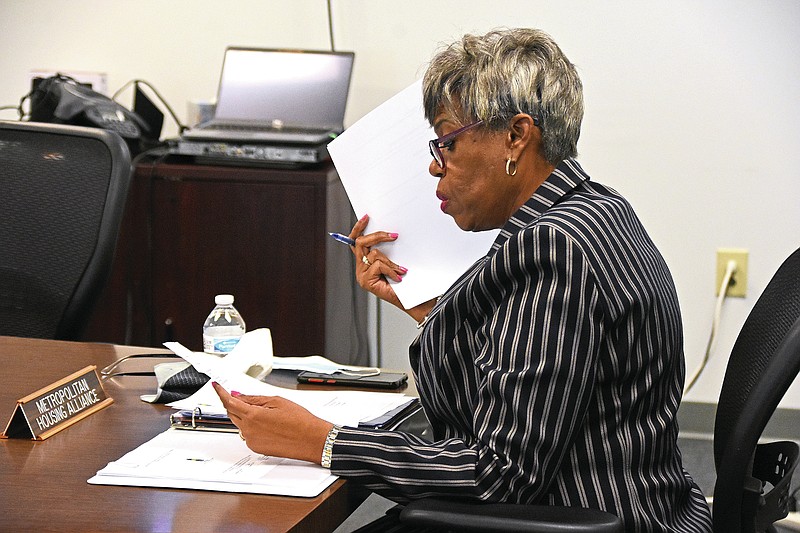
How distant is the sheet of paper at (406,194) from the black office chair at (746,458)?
424mm

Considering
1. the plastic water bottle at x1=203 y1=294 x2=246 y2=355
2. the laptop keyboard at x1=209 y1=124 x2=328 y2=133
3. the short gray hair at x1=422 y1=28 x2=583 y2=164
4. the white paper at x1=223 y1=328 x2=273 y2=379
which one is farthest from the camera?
the laptop keyboard at x1=209 y1=124 x2=328 y2=133

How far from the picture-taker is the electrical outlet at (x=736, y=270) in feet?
10.0

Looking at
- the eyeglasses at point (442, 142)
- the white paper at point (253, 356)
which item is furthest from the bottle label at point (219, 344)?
the eyeglasses at point (442, 142)

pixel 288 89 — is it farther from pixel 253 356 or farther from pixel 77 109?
pixel 253 356

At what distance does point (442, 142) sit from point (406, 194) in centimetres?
22

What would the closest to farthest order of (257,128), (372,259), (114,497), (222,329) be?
(114,497), (372,259), (222,329), (257,128)

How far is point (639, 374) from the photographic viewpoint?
1254 millimetres

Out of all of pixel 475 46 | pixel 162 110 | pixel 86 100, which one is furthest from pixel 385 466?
pixel 162 110

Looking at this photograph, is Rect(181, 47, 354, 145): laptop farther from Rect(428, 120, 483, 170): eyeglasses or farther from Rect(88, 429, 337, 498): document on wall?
Rect(88, 429, 337, 498): document on wall

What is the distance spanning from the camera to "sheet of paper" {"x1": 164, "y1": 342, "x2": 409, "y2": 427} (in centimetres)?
141

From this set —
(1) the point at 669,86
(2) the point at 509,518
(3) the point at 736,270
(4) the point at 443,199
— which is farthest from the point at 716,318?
(2) the point at 509,518

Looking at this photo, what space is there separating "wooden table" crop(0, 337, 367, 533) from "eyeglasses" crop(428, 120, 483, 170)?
1.50 ft

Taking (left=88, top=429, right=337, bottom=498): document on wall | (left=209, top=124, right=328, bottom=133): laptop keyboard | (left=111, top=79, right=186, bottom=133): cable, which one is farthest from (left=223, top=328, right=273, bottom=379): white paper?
Answer: (left=111, top=79, right=186, bottom=133): cable

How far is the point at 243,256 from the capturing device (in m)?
2.91
